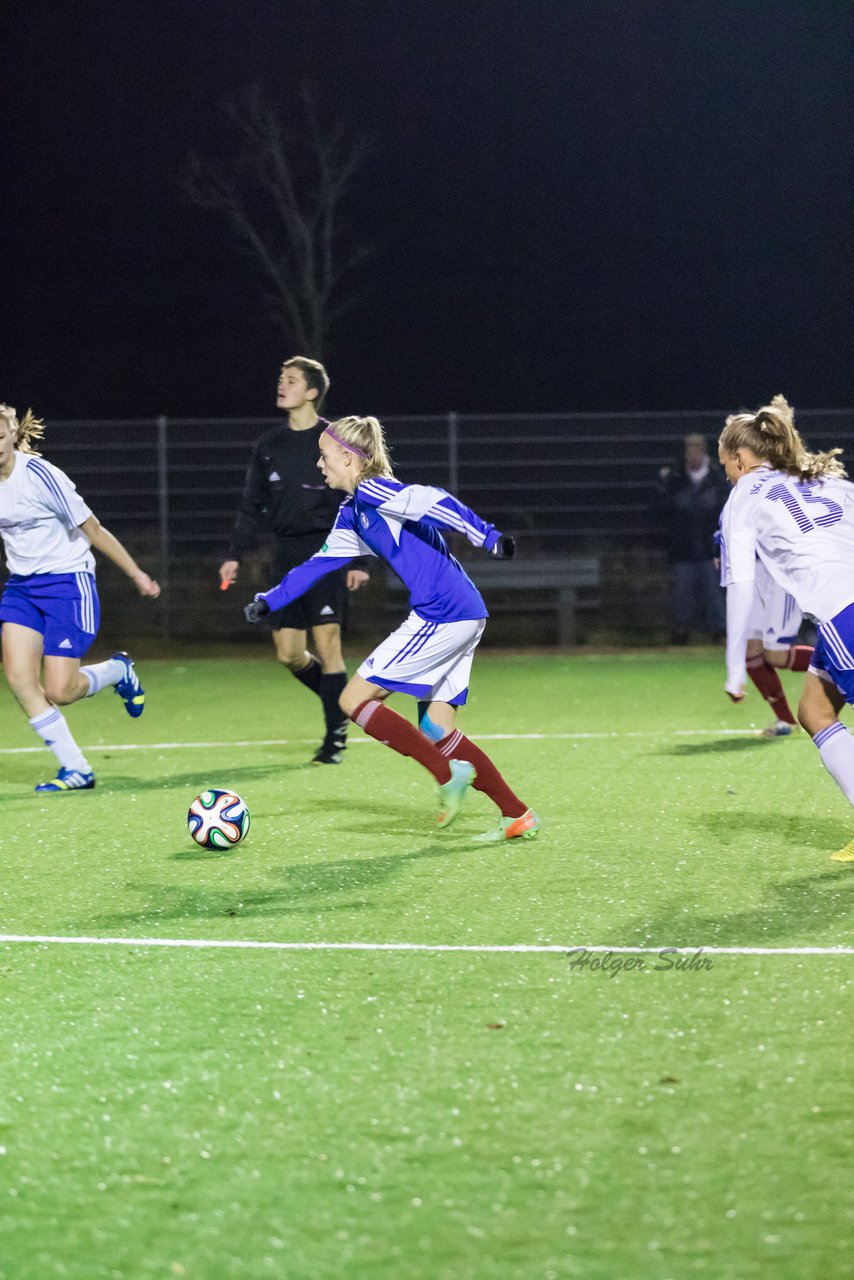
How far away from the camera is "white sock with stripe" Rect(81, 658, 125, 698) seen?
874cm

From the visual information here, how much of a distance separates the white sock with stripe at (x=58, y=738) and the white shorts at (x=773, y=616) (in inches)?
160

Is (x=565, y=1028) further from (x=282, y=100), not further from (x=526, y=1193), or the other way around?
(x=282, y=100)

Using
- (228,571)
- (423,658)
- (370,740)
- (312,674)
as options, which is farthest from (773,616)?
(423,658)

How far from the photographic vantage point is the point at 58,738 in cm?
837

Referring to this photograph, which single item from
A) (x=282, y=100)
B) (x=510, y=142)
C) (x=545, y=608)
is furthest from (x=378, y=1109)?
(x=510, y=142)

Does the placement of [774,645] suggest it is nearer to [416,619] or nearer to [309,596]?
[309,596]

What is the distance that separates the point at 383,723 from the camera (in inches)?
269

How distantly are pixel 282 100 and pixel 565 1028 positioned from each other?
3090 centimetres

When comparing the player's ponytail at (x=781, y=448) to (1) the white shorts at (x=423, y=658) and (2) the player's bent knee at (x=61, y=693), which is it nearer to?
(1) the white shorts at (x=423, y=658)

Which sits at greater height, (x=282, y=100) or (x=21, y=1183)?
(x=282, y=100)

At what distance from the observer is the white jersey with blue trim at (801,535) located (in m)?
6.26

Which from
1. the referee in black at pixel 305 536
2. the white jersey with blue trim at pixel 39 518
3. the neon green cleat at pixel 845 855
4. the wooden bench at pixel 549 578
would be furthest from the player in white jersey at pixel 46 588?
the wooden bench at pixel 549 578

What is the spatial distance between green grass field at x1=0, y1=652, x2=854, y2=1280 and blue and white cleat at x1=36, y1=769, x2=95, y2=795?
136mm

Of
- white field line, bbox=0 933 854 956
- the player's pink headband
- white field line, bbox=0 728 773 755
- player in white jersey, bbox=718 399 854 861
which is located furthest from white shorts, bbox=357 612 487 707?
white field line, bbox=0 728 773 755
